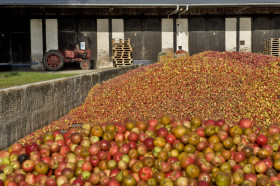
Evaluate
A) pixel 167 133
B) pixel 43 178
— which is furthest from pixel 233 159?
pixel 43 178

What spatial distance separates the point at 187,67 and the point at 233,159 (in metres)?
4.11

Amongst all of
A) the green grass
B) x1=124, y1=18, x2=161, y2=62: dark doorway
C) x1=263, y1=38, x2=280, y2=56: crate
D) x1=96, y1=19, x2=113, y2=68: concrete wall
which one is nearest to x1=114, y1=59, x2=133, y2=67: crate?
x1=96, y1=19, x2=113, y2=68: concrete wall


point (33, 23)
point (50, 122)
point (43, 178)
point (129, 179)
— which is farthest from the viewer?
point (33, 23)

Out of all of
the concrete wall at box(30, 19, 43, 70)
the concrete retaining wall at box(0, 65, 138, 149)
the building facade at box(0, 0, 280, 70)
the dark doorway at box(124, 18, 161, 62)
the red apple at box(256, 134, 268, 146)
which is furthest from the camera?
the dark doorway at box(124, 18, 161, 62)

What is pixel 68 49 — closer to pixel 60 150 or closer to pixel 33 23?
pixel 33 23

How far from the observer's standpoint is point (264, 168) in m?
3.46

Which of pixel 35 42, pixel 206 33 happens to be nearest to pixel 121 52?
pixel 35 42

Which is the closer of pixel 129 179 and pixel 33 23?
pixel 129 179

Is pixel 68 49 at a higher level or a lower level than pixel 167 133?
higher

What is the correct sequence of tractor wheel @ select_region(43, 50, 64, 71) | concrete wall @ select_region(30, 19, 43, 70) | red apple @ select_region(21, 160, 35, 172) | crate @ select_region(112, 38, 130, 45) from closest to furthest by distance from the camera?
red apple @ select_region(21, 160, 35, 172) → tractor wheel @ select_region(43, 50, 64, 71) → concrete wall @ select_region(30, 19, 43, 70) → crate @ select_region(112, 38, 130, 45)

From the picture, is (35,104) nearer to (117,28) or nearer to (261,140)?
(261,140)

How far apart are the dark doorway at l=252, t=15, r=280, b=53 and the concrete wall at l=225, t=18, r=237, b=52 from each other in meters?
1.15

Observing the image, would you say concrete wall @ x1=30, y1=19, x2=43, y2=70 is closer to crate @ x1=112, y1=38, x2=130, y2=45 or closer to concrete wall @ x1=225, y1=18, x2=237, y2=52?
crate @ x1=112, y1=38, x2=130, y2=45

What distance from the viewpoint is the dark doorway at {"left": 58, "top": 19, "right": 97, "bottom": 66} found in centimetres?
1895
